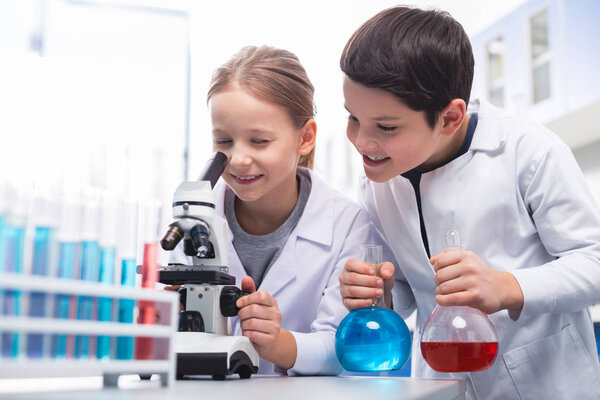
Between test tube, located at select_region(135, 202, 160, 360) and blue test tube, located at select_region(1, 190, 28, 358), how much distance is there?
15 cm

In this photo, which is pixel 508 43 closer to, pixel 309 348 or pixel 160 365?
pixel 309 348

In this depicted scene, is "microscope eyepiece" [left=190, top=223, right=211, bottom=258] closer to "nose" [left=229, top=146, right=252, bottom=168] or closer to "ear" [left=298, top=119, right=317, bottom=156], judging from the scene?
"nose" [left=229, top=146, right=252, bottom=168]

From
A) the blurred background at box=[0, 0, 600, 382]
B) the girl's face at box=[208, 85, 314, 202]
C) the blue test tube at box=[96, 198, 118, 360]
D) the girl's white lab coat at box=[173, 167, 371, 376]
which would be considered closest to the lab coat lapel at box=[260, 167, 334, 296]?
the girl's white lab coat at box=[173, 167, 371, 376]

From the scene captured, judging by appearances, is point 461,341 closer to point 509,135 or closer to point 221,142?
point 509,135

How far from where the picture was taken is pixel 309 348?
1077mm

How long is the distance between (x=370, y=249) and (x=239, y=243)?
1.43 feet

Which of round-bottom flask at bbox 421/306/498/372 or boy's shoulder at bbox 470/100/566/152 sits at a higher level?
boy's shoulder at bbox 470/100/566/152

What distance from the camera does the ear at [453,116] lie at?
1.18 meters

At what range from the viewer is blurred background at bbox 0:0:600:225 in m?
2.91

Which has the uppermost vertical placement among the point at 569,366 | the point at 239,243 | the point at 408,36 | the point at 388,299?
the point at 408,36

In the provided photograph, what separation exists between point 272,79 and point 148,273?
2.35 feet

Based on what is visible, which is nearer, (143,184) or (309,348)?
(309,348)

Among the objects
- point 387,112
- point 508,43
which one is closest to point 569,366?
point 387,112

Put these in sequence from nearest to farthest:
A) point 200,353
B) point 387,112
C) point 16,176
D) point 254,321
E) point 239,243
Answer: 1. point 16,176
2. point 200,353
3. point 254,321
4. point 387,112
5. point 239,243
